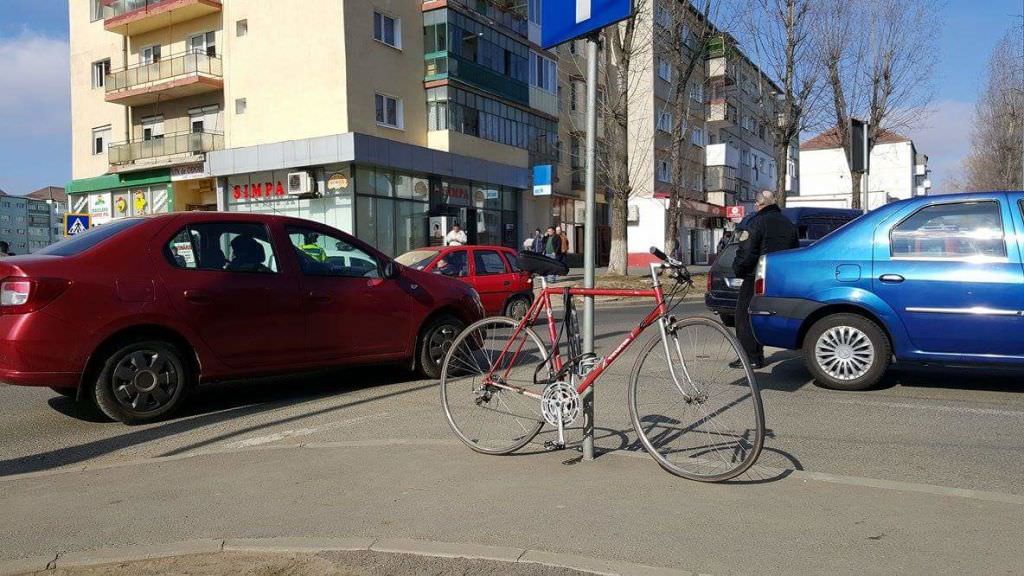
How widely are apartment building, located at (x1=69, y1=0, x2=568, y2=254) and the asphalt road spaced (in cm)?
2016

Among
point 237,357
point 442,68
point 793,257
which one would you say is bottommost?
point 237,357

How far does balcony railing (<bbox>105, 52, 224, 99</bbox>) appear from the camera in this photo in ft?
101

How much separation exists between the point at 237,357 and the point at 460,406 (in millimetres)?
2461

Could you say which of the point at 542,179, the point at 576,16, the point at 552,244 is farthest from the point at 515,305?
the point at 542,179

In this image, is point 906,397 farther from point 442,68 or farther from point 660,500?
point 442,68

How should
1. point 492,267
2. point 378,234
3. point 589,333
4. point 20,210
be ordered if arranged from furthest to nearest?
point 20,210, point 378,234, point 492,267, point 589,333

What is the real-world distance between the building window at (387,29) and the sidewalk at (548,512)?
85.3 feet

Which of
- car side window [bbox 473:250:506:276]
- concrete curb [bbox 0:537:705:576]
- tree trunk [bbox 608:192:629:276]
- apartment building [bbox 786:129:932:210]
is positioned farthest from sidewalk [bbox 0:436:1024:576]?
apartment building [bbox 786:129:932:210]

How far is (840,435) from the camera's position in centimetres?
538

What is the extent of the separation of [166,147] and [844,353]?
31151 mm

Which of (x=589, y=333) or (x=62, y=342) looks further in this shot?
(x=62, y=342)

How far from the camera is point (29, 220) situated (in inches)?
2502

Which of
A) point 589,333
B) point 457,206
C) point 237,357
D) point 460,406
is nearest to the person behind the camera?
point 589,333

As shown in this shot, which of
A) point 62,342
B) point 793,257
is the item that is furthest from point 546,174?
point 62,342
